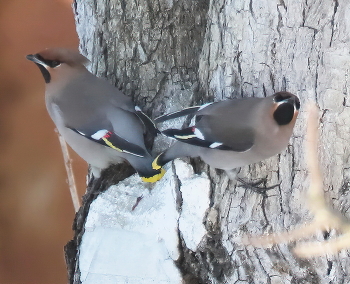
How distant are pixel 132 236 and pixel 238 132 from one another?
0.59m

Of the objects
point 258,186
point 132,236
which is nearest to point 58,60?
point 132,236

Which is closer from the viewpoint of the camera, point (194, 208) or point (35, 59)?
point (194, 208)

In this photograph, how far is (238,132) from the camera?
150 cm

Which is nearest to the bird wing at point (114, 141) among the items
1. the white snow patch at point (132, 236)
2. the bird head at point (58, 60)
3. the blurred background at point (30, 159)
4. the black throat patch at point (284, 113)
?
the white snow patch at point (132, 236)

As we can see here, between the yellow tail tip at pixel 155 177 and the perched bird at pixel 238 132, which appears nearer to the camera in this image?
the perched bird at pixel 238 132

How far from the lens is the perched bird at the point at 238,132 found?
4.64 feet

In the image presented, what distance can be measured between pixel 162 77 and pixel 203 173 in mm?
508

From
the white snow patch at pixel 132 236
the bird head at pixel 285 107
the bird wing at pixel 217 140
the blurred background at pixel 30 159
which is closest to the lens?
the bird head at pixel 285 107

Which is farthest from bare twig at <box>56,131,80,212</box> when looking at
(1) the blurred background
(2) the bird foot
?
(2) the bird foot

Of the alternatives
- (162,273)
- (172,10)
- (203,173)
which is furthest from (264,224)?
(172,10)

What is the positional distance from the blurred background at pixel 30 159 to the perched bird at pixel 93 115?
1.43m

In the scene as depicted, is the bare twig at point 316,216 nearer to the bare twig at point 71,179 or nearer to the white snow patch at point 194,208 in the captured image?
the white snow patch at point 194,208

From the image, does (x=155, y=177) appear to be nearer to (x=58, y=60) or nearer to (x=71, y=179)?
(x=58, y=60)

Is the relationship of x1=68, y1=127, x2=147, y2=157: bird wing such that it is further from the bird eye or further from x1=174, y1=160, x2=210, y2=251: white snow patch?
the bird eye
